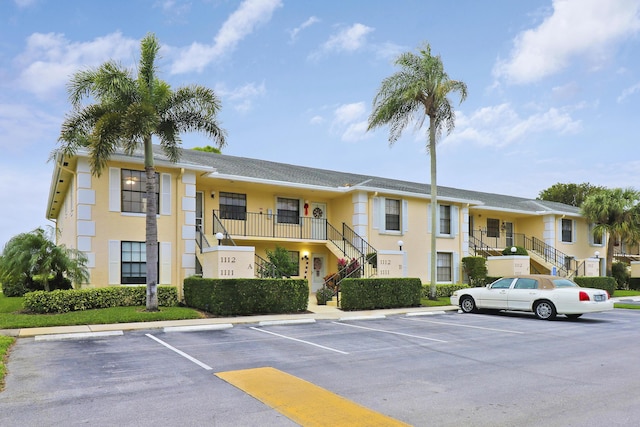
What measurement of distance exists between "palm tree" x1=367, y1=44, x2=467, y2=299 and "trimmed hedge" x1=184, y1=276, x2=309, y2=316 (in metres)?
7.89

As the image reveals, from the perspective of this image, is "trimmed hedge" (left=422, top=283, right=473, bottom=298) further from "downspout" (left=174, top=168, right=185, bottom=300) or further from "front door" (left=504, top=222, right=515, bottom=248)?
"downspout" (left=174, top=168, right=185, bottom=300)

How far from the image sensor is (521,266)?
2619 centimetres

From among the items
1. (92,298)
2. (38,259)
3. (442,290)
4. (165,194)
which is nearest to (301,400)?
(92,298)

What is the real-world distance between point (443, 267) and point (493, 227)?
7701 millimetres

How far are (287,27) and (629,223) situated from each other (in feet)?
84.7

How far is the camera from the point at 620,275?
34406mm

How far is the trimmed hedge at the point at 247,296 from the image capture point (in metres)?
15.9

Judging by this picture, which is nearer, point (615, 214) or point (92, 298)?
point (92, 298)

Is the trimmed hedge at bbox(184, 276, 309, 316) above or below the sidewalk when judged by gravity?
A: above

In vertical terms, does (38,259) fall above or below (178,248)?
below

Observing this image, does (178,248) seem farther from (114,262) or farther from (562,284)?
(562,284)

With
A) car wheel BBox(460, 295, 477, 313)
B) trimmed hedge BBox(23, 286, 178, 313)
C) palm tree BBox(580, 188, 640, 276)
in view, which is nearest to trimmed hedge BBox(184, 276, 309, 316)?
trimmed hedge BBox(23, 286, 178, 313)

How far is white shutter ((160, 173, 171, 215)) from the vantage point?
18641 millimetres

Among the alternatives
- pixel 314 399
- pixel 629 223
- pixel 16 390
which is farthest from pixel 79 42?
pixel 629 223
